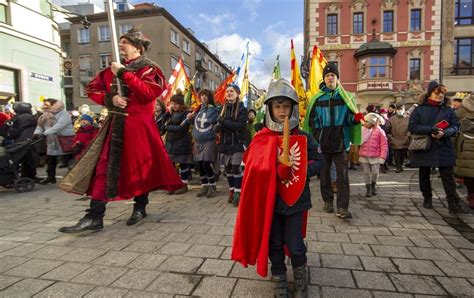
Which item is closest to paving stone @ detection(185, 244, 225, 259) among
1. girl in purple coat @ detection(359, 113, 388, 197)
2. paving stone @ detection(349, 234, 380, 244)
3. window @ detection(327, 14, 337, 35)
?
paving stone @ detection(349, 234, 380, 244)

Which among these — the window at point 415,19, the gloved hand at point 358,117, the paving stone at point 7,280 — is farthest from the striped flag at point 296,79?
the window at point 415,19

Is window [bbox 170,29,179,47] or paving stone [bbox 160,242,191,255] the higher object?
window [bbox 170,29,179,47]

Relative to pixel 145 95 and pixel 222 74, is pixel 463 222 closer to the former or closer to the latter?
pixel 145 95

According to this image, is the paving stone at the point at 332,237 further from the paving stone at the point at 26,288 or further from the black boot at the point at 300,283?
the paving stone at the point at 26,288

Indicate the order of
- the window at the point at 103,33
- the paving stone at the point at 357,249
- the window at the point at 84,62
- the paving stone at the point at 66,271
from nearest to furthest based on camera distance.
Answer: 1. the paving stone at the point at 66,271
2. the paving stone at the point at 357,249
3. the window at the point at 103,33
4. the window at the point at 84,62

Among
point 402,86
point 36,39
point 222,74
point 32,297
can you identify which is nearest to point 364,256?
point 32,297

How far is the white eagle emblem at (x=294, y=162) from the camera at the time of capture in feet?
7.78

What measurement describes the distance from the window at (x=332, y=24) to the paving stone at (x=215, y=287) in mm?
31520

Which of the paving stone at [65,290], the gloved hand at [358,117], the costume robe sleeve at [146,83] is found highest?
the costume robe sleeve at [146,83]

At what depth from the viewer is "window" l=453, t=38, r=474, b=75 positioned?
1100 inches

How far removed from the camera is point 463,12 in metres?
28.2

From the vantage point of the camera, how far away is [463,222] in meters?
4.16

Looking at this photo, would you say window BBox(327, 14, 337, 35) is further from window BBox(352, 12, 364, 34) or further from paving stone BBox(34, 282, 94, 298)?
paving stone BBox(34, 282, 94, 298)

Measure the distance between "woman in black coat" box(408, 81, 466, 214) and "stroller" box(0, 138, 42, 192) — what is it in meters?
7.16
